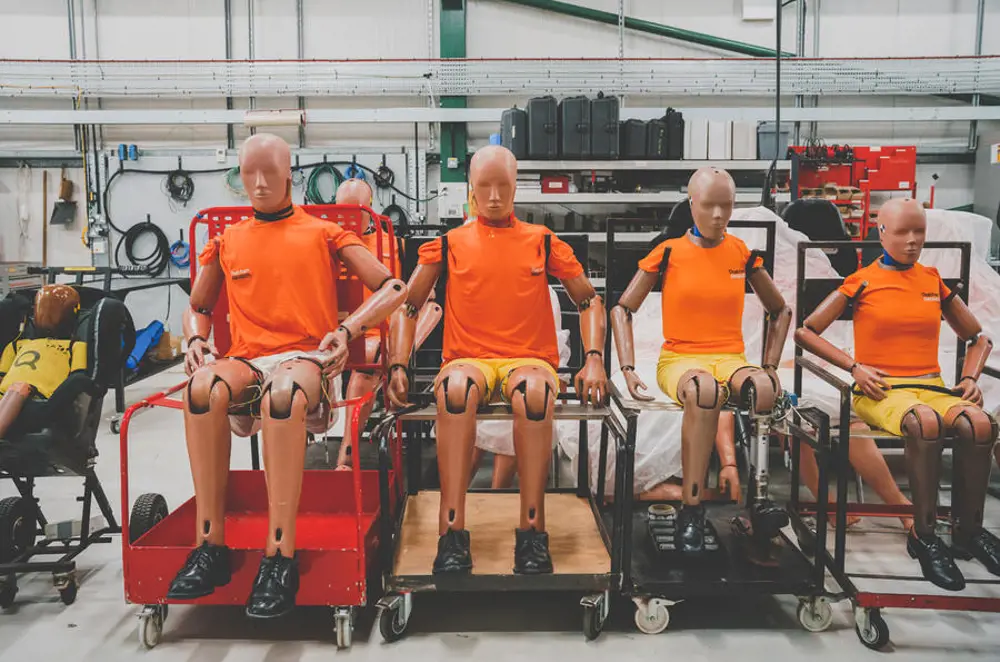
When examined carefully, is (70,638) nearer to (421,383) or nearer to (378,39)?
(421,383)

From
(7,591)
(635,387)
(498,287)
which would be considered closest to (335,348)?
(498,287)

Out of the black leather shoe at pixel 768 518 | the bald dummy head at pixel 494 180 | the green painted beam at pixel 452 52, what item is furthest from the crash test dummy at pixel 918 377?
the green painted beam at pixel 452 52

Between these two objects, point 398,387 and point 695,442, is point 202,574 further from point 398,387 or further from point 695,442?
point 695,442

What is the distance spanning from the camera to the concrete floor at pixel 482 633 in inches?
89.0

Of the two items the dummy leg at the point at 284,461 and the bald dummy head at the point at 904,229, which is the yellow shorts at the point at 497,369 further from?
the bald dummy head at the point at 904,229

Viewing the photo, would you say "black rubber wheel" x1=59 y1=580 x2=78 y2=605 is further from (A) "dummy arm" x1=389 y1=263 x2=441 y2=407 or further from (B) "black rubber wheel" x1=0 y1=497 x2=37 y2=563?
(A) "dummy arm" x1=389 y1=263 x2=441 y2=407

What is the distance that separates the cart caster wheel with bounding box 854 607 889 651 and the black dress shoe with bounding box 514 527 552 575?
1.01 metres

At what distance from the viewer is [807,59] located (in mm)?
7445

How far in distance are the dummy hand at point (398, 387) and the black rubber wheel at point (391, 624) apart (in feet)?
2.16

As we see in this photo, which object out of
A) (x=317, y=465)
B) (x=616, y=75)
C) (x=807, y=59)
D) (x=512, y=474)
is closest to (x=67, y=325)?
(x=317, y=465)

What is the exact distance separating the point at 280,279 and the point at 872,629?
2.22m

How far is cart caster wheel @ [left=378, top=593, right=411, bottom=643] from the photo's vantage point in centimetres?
226

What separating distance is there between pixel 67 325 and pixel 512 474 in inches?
80.2

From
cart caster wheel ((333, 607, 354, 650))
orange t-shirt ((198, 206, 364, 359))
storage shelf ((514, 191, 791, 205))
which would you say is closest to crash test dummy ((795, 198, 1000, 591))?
orange t-shirt ((198, 206, 364, 359))
